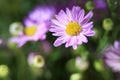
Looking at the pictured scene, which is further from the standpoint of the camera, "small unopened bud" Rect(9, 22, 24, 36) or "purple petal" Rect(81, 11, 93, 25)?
"small unopened bud" Rect(9, 22, 24, 36)

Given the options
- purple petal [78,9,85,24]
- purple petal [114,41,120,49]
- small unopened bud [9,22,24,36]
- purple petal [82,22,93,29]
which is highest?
small unopened bud [9,22,24,36]

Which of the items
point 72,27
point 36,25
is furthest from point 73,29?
point 36,25

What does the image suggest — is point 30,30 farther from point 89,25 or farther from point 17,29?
point 89,25

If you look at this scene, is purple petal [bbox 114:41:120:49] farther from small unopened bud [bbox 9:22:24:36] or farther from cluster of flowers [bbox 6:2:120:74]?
small unopened bud [bbox 9:22:24:36]

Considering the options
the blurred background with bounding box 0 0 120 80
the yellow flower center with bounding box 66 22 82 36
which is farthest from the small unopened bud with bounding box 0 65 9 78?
the yellow flower center with bounding box 66 22 82 36

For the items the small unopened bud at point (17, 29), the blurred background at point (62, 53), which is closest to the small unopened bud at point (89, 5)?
the blurred background at point (62, 53)

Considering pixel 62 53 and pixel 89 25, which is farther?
pixel 62 53
